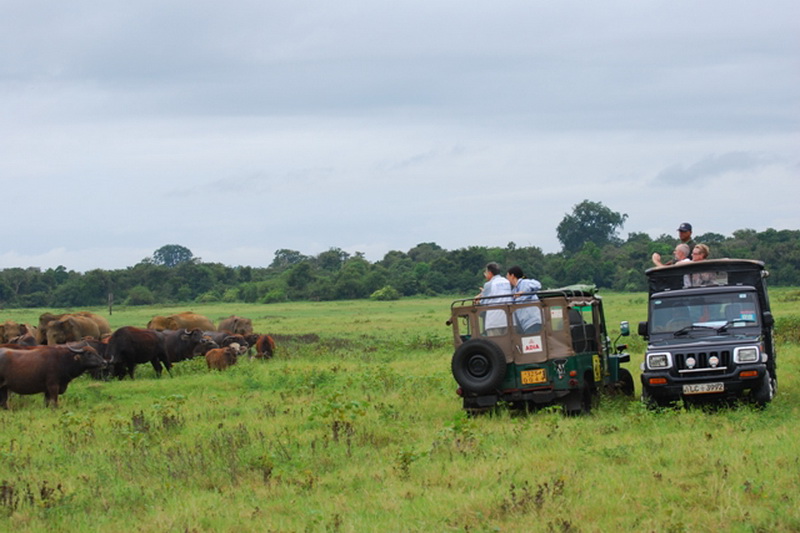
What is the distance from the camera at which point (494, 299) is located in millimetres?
13516

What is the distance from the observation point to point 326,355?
84.6ft

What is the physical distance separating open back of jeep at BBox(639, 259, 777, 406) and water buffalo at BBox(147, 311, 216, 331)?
751 inches

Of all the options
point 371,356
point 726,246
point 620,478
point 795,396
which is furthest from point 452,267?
point 620,478

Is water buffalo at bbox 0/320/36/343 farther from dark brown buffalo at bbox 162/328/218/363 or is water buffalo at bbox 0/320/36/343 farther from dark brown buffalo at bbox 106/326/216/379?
dark brown buffalo at bbox 106/326/216/379

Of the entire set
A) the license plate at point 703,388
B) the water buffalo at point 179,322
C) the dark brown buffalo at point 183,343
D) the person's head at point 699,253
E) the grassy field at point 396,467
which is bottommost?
the grassy field at point 396,467

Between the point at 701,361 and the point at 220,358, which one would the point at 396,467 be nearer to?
the point at 701,361

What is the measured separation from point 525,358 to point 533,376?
0.27m

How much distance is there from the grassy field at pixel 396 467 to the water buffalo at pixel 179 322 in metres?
12.6

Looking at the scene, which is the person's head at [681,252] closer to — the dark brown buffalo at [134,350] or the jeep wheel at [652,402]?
the jeep wheel at [652,402]

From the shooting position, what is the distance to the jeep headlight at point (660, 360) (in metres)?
12.6

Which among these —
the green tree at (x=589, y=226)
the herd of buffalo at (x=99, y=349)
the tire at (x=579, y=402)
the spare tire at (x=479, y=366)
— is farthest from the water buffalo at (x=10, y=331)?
the green tree at (x=589, y=226)

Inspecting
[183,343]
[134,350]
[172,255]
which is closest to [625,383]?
[134,350]

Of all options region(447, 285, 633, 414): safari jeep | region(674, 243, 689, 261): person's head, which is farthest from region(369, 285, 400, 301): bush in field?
region(447, 285, 633, 414): safari jeep

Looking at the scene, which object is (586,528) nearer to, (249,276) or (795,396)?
(795,396)
